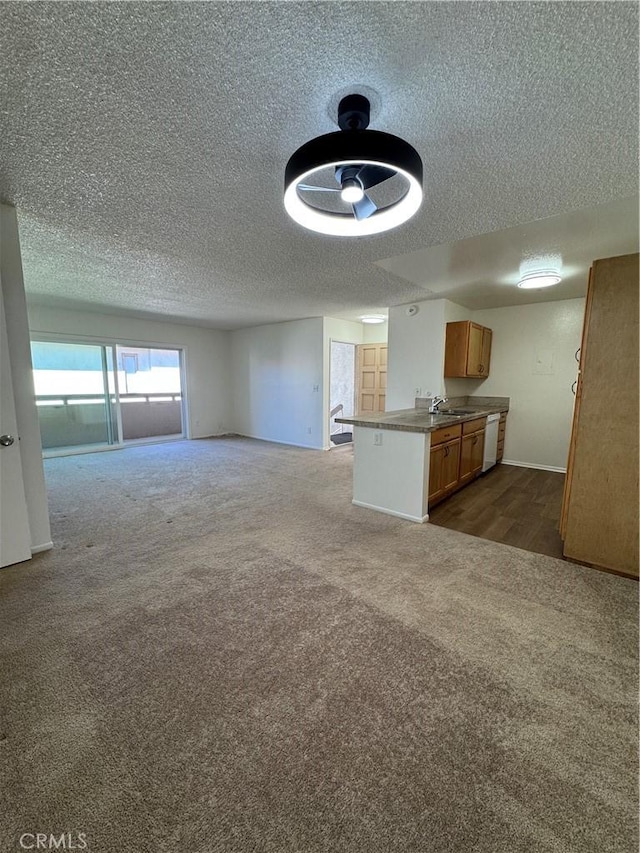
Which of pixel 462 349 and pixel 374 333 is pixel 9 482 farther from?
pixel 374 333

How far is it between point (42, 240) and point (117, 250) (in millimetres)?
550

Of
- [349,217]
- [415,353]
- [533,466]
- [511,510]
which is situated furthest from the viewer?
[533,466]

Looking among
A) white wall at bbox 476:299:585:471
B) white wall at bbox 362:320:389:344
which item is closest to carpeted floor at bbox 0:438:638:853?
white wall at bbox 476:299:585:471

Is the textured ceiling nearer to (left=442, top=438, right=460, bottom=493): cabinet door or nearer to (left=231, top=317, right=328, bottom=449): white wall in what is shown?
(left=442, top=438, right=460, bottom=493): cabinet door

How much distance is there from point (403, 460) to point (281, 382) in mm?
4207

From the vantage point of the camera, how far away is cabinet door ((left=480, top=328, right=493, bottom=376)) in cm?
518

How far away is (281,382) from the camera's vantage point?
701 centimetres

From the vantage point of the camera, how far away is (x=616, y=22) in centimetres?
108

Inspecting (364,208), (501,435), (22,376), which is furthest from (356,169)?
(501,435)

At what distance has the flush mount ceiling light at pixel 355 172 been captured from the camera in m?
1.22

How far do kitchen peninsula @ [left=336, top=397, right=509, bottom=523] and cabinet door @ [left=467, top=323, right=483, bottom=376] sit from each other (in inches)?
49.6

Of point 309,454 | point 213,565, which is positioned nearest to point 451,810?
point 213,565

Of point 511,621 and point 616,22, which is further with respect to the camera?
point 511,621

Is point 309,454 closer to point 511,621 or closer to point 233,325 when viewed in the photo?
point 233,325
